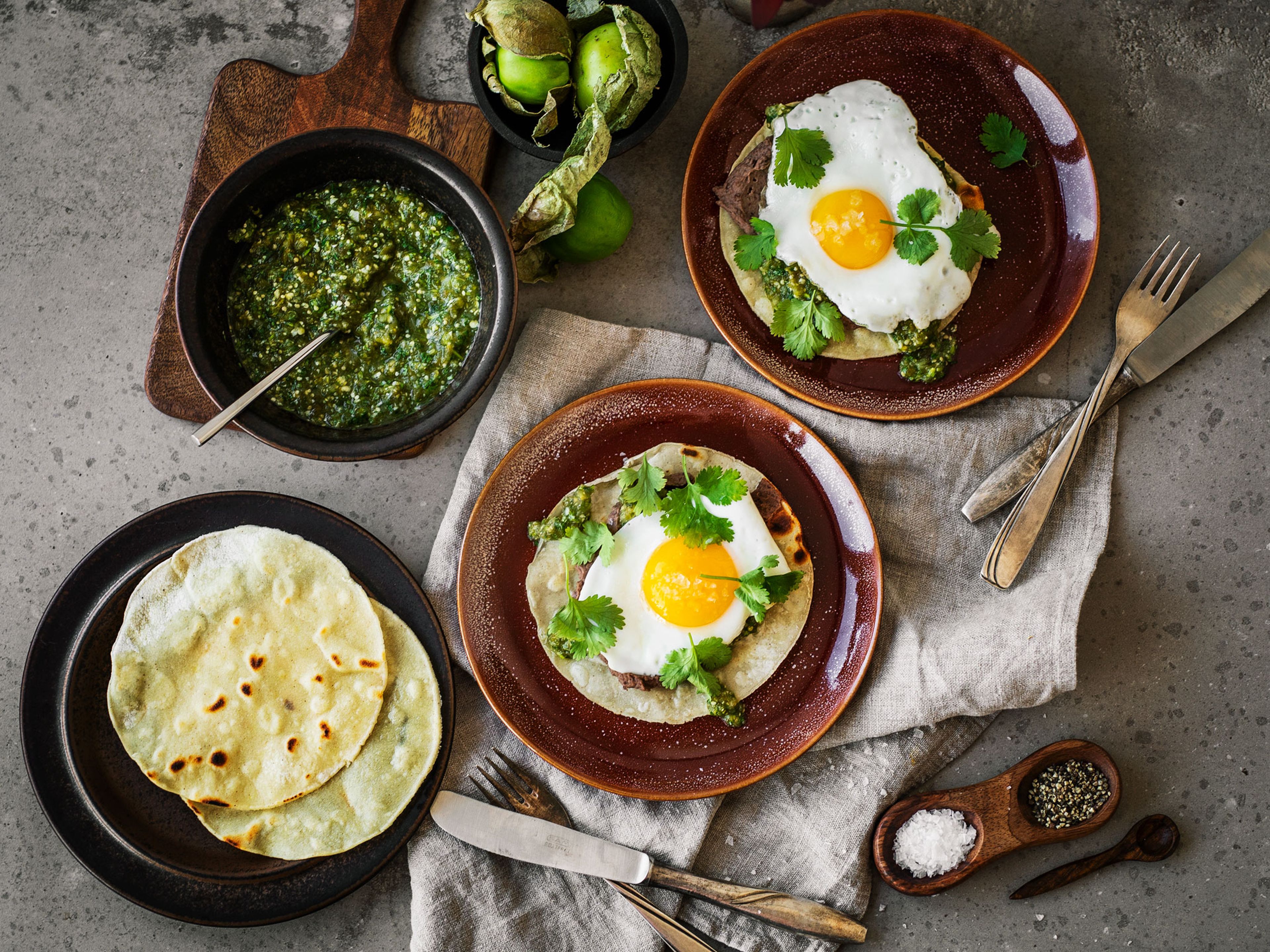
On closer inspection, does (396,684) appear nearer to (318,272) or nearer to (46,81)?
(318,272)

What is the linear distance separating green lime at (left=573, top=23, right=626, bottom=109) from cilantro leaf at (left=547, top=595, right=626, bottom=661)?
1.76m

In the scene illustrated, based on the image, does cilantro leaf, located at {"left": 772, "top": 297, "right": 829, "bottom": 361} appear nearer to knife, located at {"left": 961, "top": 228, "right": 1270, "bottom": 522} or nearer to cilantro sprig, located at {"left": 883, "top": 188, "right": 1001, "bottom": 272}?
cilantro sprig, located at {"left": 883, "top": 188, "right": 1001, "bottom": 272}

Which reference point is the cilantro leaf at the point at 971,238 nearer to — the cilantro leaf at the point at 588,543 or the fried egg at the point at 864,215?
the fried egg at the point at 864,215

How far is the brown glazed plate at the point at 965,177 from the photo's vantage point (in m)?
3.37

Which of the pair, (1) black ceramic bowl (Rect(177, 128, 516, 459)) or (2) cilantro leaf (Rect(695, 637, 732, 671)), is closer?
(1) black ceramic bowl (Rect(177, 128, 516, 459))

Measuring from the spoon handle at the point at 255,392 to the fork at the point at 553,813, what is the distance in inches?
60.6

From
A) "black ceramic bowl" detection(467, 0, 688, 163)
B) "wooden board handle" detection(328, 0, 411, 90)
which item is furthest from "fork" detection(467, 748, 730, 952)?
"wooden board handle" detection(328, 0, 411, 90)

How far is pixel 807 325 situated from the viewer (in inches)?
129

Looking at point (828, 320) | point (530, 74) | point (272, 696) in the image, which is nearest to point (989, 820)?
point (828, 320)

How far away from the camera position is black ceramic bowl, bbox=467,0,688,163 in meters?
3.14

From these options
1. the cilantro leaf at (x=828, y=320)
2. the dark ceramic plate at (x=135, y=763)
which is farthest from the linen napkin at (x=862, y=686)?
Result: the cilantro leaf at (x=828, y=320)

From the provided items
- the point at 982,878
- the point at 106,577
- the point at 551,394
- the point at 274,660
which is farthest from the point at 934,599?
the point at 106,577

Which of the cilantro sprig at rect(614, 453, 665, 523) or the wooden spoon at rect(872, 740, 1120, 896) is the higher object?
the cilantro sprig at rect(614, 453, 665, 523)

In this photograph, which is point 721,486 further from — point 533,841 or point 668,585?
point 533,841
